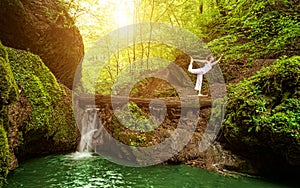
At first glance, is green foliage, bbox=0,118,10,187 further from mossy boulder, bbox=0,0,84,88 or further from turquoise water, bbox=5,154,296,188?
mossy boulder, bbox=0,0,84,88

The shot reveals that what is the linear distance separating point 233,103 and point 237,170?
74.7 inches

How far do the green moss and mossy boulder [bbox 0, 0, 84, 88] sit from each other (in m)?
1.45

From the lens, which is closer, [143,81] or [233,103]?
[233,103]

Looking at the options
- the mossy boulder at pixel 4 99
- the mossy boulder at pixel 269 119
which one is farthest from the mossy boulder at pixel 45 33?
the mossy boulder at pixel 269 119

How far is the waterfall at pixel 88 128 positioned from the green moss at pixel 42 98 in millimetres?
567

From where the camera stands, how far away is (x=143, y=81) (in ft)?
51.4

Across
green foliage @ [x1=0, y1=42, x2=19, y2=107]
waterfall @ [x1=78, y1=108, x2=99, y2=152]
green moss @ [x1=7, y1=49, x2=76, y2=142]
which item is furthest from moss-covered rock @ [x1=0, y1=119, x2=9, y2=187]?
waterfall @ [x1=78, y1=108, x2=99, y2=152]

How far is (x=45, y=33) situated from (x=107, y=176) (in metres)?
6.42

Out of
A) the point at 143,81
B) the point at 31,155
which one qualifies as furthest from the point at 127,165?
the point at 143,81

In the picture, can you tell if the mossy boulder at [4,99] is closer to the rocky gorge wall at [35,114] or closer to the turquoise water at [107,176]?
the rocky gorge wall at [35,114]

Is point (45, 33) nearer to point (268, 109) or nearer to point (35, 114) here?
point (35, 114)

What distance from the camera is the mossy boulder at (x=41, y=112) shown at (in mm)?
6455

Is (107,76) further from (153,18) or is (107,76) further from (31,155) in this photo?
(31,155)

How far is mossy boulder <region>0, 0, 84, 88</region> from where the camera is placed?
8430 mm
